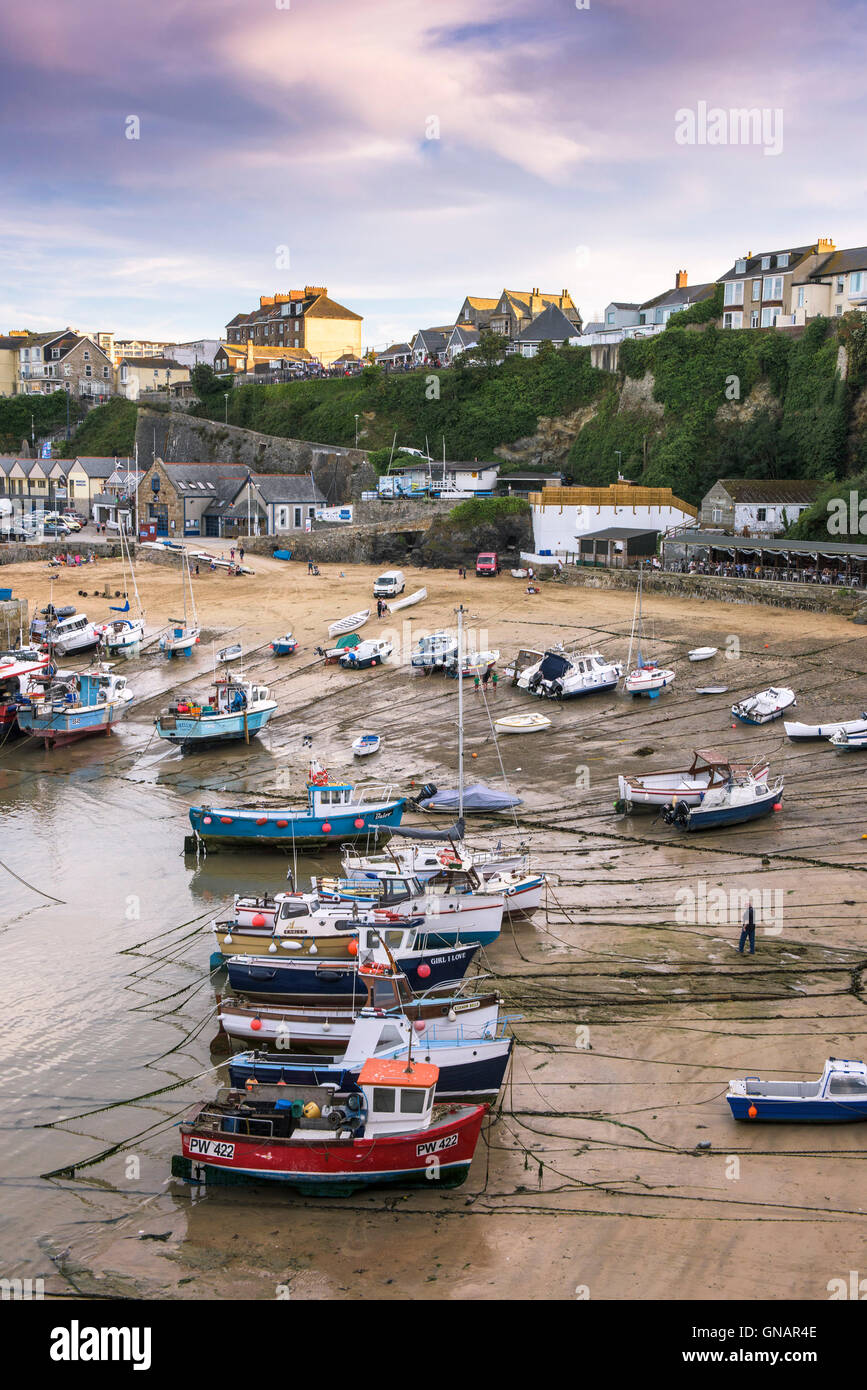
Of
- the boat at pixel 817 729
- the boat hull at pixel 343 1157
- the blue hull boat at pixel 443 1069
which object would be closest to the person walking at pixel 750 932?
the blue hull boat at pixel 443 1069

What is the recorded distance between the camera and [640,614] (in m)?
41.7

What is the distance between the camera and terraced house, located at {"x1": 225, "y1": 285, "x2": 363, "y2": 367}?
9881 centimetres

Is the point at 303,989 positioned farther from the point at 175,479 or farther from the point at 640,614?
the point at 175,479

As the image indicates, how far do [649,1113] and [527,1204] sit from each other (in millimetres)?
2270

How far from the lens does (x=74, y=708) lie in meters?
35.9

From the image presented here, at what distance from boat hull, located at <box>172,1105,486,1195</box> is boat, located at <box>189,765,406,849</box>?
11.5 metres

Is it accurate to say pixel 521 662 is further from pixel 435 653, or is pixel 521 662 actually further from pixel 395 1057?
pixel 395 1057

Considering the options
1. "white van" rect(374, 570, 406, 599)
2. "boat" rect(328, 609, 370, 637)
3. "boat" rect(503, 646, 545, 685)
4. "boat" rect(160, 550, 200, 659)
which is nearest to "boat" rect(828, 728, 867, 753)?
"boat" rect(503, 646, 545, 685)

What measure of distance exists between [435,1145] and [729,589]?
3269 cm

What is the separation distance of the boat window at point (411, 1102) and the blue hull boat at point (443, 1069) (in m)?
0.86

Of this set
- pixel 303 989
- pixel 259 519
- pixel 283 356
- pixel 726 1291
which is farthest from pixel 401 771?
pixel 283 356

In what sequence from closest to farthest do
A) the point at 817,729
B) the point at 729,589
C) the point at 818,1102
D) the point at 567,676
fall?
the point at 818,1102 < the point at 817,729 < the point at 567,676 < the point at 729,589

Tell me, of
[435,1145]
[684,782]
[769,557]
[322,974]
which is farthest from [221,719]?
[769,557]
